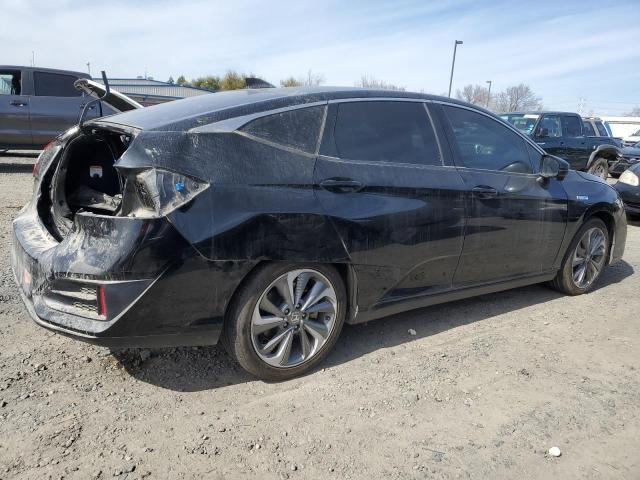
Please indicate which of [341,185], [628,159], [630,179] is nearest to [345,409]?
[341,185]

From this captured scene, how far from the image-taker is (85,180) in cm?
351

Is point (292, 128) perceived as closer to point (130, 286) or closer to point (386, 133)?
point (386, 133)

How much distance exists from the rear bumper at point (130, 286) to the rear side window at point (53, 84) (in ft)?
29.4

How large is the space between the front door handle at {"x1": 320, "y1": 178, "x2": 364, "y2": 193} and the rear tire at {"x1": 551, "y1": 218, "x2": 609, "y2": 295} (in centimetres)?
250

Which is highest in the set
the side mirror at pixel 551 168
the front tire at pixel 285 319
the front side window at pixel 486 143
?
the front side window at pixel 486 143

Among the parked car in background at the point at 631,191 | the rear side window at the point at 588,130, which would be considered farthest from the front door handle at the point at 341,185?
the rear side window at the point at 588,130

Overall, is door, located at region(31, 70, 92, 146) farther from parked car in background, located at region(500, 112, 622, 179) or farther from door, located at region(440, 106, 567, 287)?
parked car in background, located at region(500, 112, 622, 179)

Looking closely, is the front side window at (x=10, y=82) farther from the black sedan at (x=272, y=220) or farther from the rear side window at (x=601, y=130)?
the rear side window at (x=601, y=130)

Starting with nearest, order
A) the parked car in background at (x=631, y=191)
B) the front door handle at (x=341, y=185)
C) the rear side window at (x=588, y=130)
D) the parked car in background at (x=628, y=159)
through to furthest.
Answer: the front door handle at (x=341, y=185) < the parked car in background at (x=631, y=191) < the rear side window at (x=588, y=130) < the parked car in background at (x=628, y=159)

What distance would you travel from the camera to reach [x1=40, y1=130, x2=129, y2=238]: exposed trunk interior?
324 cm

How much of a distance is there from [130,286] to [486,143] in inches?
111

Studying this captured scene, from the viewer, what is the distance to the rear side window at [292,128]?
2.85 m

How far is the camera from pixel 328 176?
296cm

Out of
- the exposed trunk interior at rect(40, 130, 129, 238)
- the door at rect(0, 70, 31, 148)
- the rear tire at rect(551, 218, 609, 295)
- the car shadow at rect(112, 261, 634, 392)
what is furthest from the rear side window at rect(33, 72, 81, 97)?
the rear tire at rect(551, 218, 609, 295)
